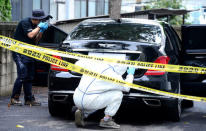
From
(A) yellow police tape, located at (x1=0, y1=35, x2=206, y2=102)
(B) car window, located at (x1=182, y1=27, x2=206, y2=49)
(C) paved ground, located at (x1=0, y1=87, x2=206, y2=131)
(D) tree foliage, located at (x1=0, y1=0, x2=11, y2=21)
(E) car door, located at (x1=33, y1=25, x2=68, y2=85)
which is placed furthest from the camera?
(D) tree foliage, located at (x1=0, y1=0, x2=11, y2=21)

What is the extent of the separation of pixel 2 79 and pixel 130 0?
68062 mm

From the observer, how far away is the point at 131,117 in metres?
7.16

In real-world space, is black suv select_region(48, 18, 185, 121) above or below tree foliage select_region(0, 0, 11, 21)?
below

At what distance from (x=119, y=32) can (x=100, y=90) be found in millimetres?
1210

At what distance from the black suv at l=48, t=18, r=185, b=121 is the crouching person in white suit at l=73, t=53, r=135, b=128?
0.82 ft

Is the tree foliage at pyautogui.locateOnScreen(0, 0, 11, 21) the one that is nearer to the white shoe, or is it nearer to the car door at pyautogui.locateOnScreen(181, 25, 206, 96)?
the car door at pyautogui.locateOnScreen(181, 25, 206, 96)

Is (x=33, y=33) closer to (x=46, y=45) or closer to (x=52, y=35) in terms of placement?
(x=46, y=45)

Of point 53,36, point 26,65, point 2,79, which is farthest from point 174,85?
point 53,36

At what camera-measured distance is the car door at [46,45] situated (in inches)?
413

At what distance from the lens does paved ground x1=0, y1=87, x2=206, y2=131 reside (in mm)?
6141

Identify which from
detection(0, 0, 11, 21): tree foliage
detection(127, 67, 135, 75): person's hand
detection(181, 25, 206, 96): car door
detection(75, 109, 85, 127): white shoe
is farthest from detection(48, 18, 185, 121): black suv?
detection(0, 0, 11, 21): tree foliage

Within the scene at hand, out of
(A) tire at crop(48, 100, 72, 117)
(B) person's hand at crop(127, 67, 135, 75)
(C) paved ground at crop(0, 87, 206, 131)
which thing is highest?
(B) person's hand at crop(127, 67, 135, 75)

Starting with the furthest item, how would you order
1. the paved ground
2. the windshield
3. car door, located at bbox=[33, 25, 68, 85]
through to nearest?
car door, located at bbox=[33, 25, 68, 85], the windshield, the paved ground

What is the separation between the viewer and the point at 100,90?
5910 millimetres
